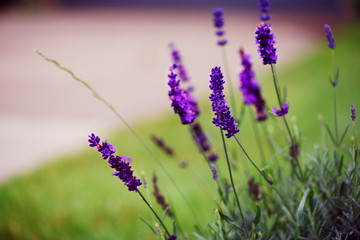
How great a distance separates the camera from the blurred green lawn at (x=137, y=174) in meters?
2.88

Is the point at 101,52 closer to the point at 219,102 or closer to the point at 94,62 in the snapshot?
the point at 94,62

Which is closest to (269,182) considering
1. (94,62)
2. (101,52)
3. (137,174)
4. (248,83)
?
(248,83)

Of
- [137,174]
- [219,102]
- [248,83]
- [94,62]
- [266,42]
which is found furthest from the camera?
[94,62]

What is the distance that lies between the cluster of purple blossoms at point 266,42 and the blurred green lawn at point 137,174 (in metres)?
0.72

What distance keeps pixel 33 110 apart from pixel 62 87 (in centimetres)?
105

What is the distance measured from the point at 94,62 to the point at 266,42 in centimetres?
673

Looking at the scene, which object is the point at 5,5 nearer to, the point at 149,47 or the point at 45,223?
the point at 149,47

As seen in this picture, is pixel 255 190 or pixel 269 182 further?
pixel 255 190

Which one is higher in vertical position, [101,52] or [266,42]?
[101,52]

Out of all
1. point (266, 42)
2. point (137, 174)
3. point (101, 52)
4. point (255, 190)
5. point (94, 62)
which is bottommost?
point (255, 190)

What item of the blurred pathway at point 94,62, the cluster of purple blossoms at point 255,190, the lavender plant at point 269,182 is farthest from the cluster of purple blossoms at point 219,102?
the blurred pathway at point 94,62

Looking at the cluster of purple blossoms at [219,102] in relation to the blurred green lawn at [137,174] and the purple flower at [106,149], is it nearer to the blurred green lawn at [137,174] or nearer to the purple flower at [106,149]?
the purple flower at [106,149]

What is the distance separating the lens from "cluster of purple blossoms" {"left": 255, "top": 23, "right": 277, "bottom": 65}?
4.50 feet

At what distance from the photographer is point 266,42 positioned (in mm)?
1386
